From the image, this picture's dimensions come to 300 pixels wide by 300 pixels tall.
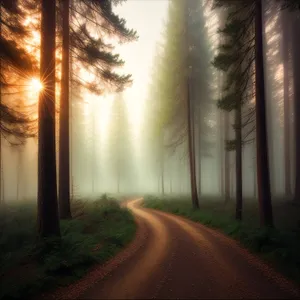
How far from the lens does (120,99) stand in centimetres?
3772

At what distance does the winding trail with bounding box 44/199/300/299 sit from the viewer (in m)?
4.85

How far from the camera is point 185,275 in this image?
5.69 metres

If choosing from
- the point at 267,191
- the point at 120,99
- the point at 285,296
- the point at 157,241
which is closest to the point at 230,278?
the point at 285,296

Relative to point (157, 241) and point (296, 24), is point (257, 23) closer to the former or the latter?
point (296, 24)

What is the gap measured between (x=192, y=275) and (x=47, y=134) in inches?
282

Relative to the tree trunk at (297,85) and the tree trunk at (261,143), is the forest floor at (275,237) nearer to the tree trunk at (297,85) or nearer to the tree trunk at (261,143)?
the tree trunk at (261,143)

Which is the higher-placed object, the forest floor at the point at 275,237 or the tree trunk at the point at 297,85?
the tree trunk at the point at 297,85

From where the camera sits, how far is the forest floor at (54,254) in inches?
200

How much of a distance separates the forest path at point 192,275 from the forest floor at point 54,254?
1009mm

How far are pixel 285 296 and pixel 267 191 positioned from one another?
5196mm

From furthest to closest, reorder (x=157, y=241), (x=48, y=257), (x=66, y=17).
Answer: (x=66, y=17)
(x=157, y=241)
(x=48, y=257)

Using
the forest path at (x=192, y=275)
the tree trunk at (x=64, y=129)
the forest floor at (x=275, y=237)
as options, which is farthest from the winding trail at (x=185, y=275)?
the tree trunk at (x=64, y=129)

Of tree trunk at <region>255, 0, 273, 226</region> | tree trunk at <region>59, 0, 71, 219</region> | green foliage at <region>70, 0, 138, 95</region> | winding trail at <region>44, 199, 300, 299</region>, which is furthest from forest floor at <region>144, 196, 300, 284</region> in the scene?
green foliage at <region>70, 0, 138, 95</region>

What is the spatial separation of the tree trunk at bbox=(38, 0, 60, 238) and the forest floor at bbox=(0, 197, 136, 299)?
89cm
